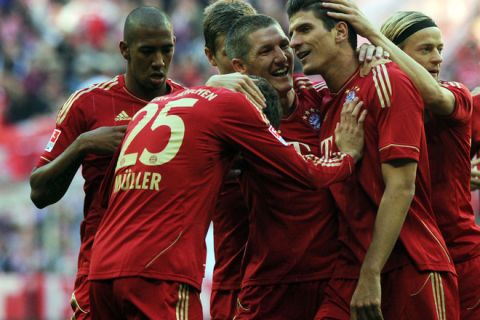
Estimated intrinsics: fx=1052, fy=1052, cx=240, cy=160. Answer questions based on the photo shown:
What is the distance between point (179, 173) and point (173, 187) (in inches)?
3.2

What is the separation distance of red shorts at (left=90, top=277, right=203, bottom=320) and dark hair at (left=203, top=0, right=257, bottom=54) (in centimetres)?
258

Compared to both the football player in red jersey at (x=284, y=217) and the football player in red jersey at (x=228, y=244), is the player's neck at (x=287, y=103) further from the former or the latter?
the football player in red jersey at (x=228, y=244)

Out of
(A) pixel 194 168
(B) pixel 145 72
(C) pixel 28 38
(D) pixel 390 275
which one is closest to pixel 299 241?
(D) pixel 390 275

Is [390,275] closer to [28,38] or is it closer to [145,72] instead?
[145,72]

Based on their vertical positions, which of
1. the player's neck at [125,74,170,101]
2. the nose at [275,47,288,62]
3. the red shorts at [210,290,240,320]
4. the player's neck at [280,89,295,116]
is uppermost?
the nose at [275,47,288,62]

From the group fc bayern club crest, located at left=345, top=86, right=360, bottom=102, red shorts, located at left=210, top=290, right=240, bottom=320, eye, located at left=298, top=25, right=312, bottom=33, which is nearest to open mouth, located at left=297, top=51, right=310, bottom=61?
eye, located at left=298, top=25, right=312, bottom=33

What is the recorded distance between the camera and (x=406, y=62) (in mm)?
5973

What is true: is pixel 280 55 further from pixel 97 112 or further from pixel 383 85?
pixel 97 112

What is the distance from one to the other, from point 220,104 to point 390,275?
136 cm

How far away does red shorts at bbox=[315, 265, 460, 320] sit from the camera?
577 centimetres

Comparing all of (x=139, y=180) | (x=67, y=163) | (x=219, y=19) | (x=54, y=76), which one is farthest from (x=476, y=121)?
(x=54, y=76)

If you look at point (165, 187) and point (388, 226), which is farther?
point (388, 226)

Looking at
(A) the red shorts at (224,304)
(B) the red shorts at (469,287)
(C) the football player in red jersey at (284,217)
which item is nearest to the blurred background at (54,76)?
(A) the red shorts at (224,304)

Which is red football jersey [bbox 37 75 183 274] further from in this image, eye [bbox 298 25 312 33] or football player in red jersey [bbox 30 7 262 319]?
eye [bbox 298 25 312 33]
